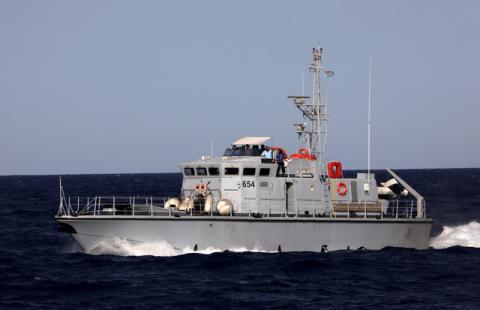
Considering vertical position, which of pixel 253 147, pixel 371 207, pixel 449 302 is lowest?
pixel 449 302

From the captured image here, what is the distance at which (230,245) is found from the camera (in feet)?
103

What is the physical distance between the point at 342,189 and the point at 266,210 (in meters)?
4.01

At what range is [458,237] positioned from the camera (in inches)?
1578

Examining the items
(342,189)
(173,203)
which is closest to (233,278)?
(173,203)

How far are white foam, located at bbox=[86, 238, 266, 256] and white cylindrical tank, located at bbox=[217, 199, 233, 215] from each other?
1470 mm

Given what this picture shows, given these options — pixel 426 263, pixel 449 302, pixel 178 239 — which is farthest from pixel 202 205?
pixel 449 302

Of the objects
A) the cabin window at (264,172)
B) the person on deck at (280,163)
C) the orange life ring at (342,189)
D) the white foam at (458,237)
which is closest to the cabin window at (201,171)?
the cabin window at (264,172)

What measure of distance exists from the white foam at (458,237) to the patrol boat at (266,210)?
3739mm

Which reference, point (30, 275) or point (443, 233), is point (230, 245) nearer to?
point (30, 275)

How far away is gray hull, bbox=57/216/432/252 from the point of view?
30.5 m

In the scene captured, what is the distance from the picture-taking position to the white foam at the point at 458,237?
38.6m

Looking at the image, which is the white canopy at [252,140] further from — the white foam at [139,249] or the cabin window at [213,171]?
the white foam at [139,249]

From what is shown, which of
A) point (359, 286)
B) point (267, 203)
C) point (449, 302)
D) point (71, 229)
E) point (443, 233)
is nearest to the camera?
point (449, 302)

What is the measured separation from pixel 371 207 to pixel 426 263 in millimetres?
4177
